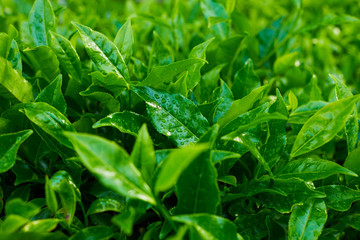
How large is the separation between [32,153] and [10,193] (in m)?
0.23

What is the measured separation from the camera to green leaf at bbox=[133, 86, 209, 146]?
1.30 meters

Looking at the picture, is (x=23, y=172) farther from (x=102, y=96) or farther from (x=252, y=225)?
(x=252, y=225)

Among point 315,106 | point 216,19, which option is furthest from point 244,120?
point 216,19

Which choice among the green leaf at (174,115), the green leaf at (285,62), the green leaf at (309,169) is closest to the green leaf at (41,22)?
the green leaf at (174,115)

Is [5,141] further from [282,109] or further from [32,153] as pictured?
[282,109]

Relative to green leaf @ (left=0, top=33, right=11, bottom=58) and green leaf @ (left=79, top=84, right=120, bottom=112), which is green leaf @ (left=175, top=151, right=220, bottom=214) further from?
green leaf @ (left=0, top=33, right=11, bottom=58)

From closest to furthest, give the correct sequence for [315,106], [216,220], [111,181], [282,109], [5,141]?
[111,181], [216,220], [5,141], [282,109], [315,106]

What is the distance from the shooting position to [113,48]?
140 cm

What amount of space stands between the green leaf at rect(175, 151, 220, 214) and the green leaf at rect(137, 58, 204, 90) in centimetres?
40

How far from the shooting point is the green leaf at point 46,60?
4.89 ft

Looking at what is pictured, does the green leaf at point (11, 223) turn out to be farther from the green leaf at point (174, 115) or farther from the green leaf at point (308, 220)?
the green leaf at point (308, 220)

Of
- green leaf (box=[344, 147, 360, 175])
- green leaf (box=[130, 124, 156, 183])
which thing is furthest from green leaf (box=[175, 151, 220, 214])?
green leaf (box=[344, 147, 360, 175])

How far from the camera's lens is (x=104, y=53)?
4.57ft

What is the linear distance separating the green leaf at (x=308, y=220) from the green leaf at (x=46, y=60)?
47.4 inches
